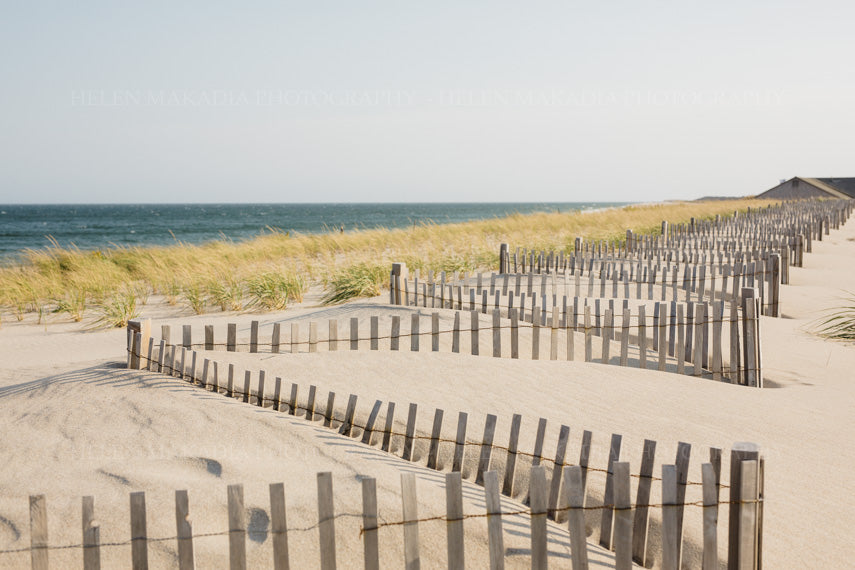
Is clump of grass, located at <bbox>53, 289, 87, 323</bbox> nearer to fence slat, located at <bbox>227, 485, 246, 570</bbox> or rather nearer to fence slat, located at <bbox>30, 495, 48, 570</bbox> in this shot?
fence slat, located at <bbox>30, 495, 48, 570</bbox>

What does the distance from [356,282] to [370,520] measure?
836 cm

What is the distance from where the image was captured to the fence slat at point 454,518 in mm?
2352

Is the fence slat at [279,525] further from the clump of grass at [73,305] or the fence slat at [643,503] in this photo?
the clump of grass at [73,305]

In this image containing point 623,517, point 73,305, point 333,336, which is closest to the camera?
point 623,517

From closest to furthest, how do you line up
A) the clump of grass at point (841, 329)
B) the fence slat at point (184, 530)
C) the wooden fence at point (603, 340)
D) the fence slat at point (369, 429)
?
the fence slat at point (184, 530) → the fence slat at point (369, 429) → the wooden fence at point (603, 340) → the clump of grass at point (841, 329)

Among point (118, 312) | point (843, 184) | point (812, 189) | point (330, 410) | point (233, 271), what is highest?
point (843, 184)

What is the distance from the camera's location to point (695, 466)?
152 inches

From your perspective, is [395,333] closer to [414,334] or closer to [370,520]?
[414,334]

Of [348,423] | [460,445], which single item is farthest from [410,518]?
[348,423]

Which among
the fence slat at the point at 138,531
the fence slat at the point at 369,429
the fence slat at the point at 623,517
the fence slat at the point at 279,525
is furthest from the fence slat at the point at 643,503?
the fence slat at the point at 138,531

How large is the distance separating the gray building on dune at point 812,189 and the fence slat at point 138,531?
54.0 metres

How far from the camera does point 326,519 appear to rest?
7.93 ft

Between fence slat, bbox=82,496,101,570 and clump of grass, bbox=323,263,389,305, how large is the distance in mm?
8016

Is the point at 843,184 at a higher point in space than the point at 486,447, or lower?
higher
